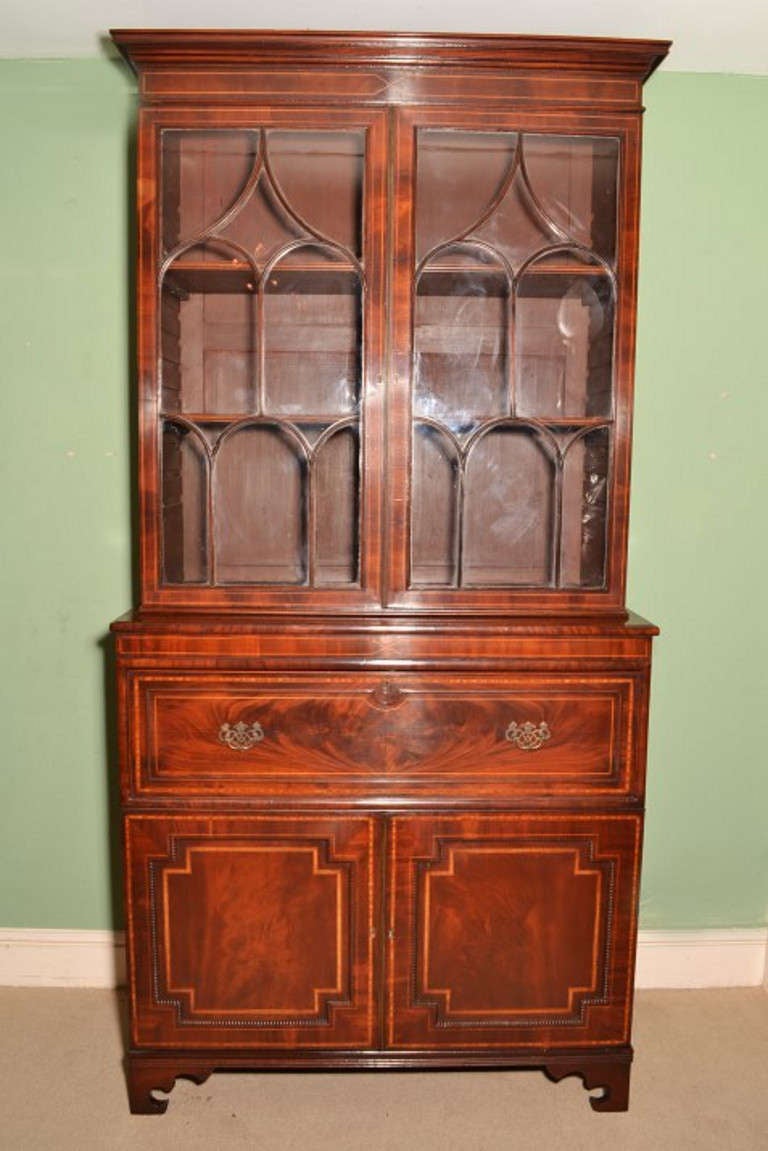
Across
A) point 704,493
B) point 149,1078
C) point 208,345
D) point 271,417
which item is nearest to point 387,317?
point 271,417

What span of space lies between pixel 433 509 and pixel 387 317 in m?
0.35

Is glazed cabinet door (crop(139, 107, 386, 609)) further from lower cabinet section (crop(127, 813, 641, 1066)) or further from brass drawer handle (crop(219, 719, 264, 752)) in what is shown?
lower cabinet section (crop(127, 813, 641, 1066))

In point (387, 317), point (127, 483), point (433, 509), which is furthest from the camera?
point (127, 483)

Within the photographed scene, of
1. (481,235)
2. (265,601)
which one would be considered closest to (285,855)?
(265,601)

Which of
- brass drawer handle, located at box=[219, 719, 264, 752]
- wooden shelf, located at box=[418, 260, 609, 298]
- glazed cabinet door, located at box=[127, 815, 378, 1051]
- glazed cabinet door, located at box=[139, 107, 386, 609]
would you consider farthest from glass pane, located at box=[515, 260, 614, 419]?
glazed cabinet door, located at box=[127, 815, 378, 1051]

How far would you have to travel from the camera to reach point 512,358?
62.1 inches

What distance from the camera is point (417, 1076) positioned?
1733 millimetres

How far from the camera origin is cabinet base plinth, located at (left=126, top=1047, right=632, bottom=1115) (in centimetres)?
160

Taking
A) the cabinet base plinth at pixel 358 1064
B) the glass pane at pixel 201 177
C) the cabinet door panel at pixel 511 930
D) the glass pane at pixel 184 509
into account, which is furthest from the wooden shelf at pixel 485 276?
the cabinet base plinth at pixel 358 1064

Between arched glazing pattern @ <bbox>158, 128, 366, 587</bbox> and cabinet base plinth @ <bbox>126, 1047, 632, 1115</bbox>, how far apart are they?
0.87 meters

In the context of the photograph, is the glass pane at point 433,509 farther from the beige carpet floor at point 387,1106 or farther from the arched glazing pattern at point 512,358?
the beige carpet floor at point 387,1106

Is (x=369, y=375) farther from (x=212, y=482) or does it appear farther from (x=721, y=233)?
(x=721, y=233)

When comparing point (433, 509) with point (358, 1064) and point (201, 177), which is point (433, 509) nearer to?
point (201, 177)

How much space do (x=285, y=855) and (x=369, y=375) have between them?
86 centimetres
